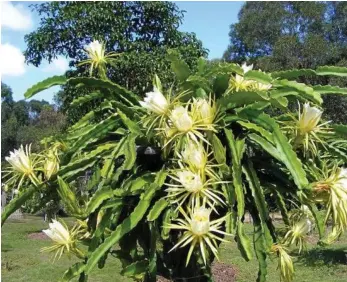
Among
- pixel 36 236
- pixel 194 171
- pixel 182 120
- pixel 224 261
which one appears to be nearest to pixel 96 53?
pixel 182 120

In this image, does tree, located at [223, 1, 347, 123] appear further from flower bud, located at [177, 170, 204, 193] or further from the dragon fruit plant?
flower bud, located at [177, 170, 204, 193]

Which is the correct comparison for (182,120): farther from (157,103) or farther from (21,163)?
(21,163)

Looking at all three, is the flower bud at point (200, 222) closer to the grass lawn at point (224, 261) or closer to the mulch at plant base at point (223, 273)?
the grass lawn at point (224, 261)

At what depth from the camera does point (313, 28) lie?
1470 cm

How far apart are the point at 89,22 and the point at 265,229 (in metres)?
5.70

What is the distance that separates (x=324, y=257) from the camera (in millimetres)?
7719

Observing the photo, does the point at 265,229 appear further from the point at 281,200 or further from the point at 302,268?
the point at 302,268

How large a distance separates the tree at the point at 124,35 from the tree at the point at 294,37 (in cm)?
477

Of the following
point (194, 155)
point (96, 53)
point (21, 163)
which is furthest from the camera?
point (96, 53)

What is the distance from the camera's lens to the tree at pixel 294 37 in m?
13.4

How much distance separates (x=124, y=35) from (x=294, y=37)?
7920 mm

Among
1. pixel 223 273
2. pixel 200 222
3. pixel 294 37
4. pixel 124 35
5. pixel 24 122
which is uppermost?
pixel 24 122

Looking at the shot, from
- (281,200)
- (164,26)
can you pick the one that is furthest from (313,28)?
(281,200)

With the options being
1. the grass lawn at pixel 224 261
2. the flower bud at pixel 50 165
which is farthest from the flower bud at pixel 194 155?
the grass lawn at pixel 224 261
